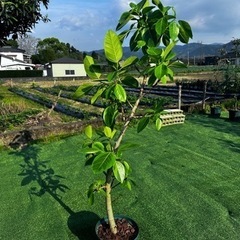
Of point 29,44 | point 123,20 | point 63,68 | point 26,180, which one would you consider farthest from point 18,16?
point 29,44

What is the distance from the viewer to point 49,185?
4.96 metres

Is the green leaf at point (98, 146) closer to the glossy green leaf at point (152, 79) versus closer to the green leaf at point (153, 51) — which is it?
the glossy green leaf at point (152, 79)

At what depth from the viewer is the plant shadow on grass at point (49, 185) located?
3.72m

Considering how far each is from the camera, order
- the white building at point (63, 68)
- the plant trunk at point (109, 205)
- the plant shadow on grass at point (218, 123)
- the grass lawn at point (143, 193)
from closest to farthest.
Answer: the plant trunk at point (109, 205), the grass lawn at point (143, 193), the plant shadow on grass at point (218, 123), the white building at point (63, 68)

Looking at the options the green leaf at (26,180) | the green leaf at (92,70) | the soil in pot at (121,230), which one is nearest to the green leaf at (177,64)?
the green leaf at (92,70)

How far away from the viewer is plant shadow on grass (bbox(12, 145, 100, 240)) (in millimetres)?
3719

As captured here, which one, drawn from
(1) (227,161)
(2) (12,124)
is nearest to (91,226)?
(1) (227,161)

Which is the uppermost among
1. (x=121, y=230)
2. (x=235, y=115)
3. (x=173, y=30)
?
(x=173, y=30)

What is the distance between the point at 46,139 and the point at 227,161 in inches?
183

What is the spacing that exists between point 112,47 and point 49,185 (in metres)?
3.56

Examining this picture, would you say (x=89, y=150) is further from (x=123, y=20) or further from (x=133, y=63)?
(x=123, y=20)

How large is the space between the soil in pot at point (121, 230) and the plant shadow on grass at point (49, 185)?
424 mm

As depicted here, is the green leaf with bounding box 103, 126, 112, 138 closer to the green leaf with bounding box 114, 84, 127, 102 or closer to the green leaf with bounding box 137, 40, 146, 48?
the green leaf with bounding box 114, 84, 127, 102

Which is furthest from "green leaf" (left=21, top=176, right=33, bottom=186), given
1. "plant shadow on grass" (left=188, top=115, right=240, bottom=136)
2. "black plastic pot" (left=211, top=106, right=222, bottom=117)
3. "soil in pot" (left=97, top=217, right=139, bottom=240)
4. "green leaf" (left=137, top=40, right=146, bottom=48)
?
"black plastic pot" (left=211, top=106, right=222, bottom=117)
